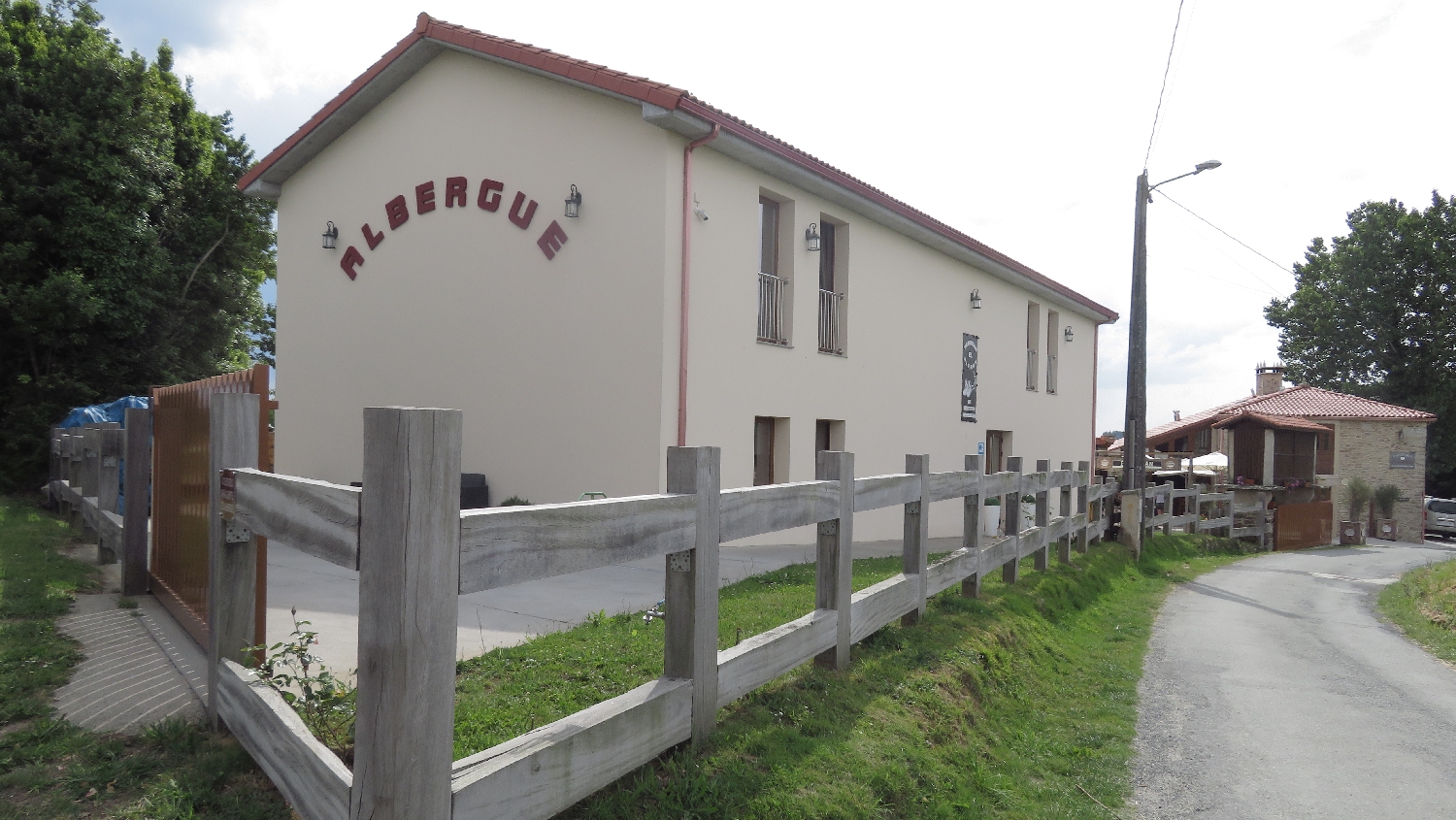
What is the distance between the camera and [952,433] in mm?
15203

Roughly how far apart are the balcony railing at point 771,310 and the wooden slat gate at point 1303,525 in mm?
17149

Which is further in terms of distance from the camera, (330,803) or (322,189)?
(322,189)

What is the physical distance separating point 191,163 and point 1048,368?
1872 cm

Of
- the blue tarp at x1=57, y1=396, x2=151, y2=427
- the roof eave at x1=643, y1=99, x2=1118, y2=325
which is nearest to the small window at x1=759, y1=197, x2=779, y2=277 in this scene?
the roof eave at x1=643, y1=99, x2=1118, y2=325

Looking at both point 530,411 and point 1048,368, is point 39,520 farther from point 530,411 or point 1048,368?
point 1048,368

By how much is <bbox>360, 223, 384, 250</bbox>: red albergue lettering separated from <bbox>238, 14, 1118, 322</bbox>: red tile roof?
1.60 meters

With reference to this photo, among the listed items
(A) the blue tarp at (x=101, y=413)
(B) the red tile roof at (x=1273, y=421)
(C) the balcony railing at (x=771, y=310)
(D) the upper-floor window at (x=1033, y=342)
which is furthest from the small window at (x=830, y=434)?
(B) the red tile roof at (x=1273, y=421)

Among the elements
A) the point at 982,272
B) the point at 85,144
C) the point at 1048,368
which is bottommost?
the point at 1048,368

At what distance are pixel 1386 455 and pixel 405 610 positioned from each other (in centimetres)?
4006

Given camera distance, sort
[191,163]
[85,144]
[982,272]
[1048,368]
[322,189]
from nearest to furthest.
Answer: [322,189] < [85,144] < [982,272] < [191,163] < [1048,368]

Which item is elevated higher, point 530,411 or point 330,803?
point 530,411

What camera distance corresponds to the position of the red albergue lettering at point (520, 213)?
10305mm

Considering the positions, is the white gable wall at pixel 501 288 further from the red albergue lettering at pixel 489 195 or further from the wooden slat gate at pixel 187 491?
the wooden slat gate at pixel 187 491

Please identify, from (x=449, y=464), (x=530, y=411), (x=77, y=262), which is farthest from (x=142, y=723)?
(x=77, y=262)
